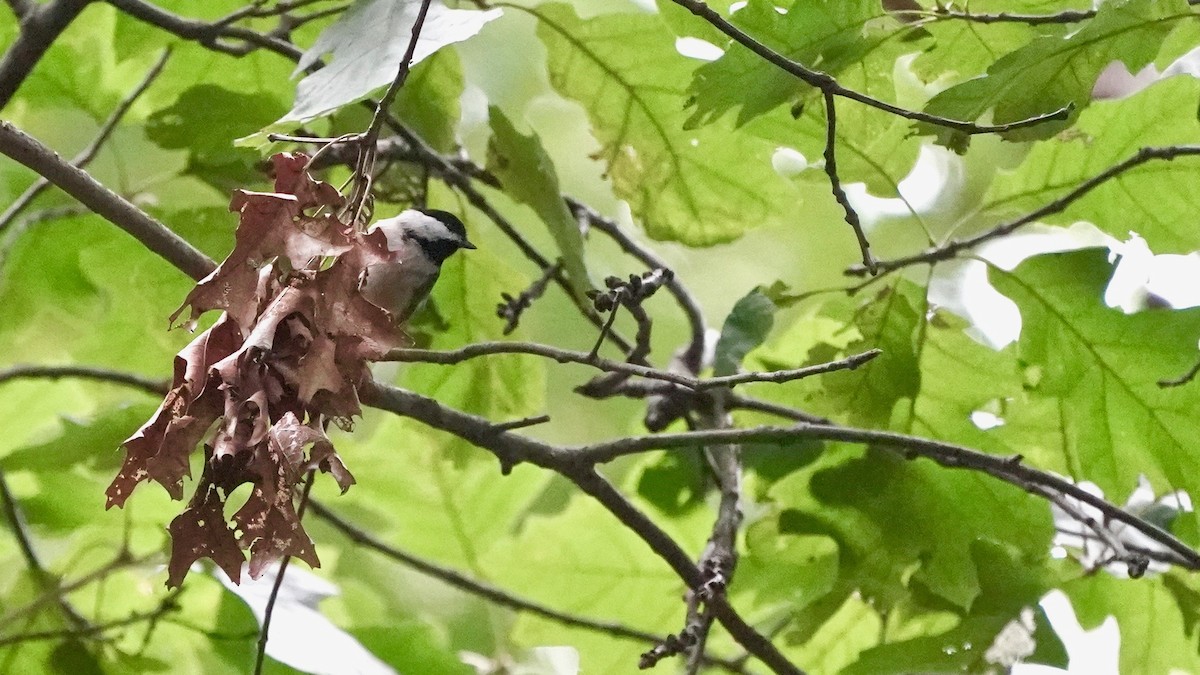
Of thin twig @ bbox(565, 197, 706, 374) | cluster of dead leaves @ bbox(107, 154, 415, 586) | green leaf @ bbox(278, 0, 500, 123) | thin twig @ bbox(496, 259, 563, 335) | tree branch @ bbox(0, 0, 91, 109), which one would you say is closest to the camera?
cluster of dead leaves @ bbox(107, 154, 415, 586)

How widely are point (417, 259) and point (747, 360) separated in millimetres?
334

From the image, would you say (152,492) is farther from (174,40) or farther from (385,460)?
(174,40)

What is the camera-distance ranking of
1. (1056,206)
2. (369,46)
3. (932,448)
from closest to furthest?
1. (369,46)
2. (932,448)
3. (1056,206)

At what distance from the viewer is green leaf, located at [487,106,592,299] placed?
790mm

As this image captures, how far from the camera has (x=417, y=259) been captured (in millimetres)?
956

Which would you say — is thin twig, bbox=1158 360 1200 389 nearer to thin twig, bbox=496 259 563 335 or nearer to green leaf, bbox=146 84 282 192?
thin twig, bbox=496 259 563 335

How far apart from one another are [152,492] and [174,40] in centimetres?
42

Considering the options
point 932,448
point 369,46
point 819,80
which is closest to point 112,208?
point 369,46

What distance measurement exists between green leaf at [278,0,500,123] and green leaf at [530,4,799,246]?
1.12 feet

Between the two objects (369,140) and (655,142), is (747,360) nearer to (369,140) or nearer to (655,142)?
(655,142)

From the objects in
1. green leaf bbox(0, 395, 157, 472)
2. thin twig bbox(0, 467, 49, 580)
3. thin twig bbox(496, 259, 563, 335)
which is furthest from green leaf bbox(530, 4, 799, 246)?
thin twig bbox(0, 467, 49, 580)

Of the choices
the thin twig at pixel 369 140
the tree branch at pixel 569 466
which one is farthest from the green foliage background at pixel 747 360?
the thin twig at pixel 369 140

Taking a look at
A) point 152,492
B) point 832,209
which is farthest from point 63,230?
point 832,209

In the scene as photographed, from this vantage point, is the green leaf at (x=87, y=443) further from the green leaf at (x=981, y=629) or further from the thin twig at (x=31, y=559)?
the green leaf at (x=981, y=629)
